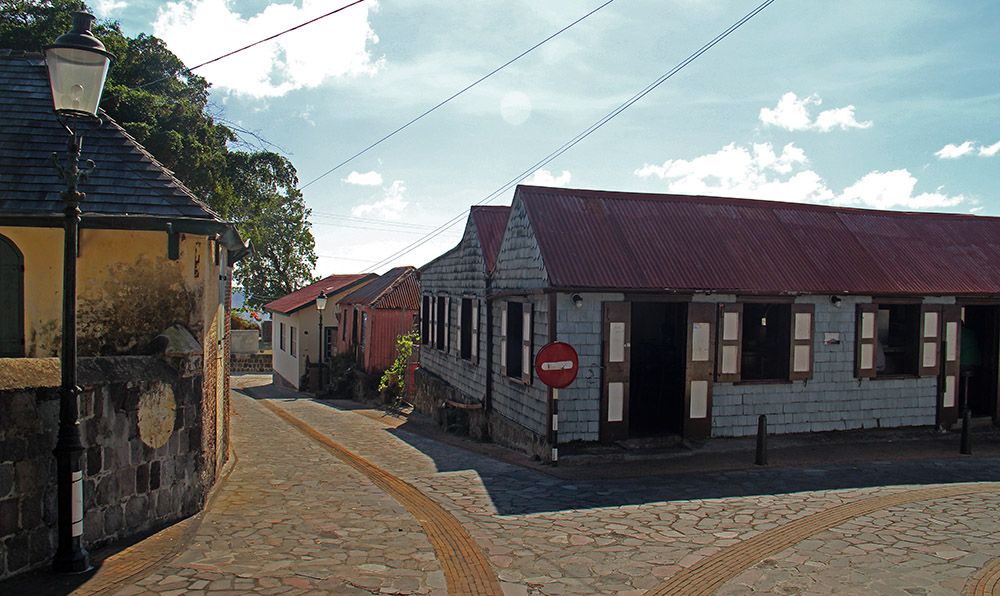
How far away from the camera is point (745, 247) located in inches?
519

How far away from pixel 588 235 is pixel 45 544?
8.79 meters

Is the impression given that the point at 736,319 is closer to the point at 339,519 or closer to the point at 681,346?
the point at 681,346

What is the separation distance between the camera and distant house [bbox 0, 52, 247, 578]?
22.9 ft

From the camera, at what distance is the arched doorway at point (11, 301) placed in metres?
8.15

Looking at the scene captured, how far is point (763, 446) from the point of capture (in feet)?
35.7

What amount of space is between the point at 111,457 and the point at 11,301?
2708 mm

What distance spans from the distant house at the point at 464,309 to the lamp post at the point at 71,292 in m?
9.33

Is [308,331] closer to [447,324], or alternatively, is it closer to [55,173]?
[447,324]

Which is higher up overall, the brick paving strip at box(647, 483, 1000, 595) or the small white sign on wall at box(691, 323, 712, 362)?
the small white sign on wall at box(691, 323, 712, 362)

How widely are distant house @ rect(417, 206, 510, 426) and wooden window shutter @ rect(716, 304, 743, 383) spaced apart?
15.6ft

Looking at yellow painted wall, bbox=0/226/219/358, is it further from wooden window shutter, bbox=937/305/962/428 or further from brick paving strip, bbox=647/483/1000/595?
wooden window shutter, bbox=937/305/962/428

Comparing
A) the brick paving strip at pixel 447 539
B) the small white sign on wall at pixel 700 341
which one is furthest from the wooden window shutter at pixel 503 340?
the small white sign on wall at pixel 700 341

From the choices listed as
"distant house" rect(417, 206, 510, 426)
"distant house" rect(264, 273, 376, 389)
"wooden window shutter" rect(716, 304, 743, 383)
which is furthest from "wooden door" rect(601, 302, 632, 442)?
"distant house" rect(264, 273, 376, 389)

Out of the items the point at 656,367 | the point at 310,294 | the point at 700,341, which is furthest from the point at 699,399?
the point at 310,294
